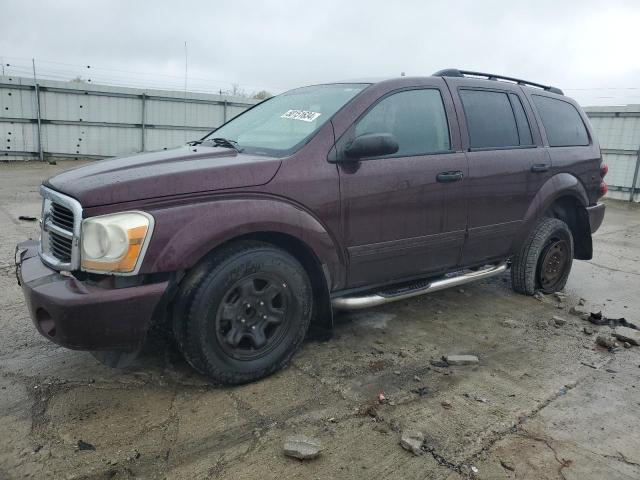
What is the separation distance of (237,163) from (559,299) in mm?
3551

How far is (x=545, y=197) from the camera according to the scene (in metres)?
4.48

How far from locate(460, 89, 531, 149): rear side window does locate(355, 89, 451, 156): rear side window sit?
301mm

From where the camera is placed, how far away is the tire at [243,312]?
106 inches

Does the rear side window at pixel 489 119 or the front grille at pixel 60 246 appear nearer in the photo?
the front grille at pixel 60 246

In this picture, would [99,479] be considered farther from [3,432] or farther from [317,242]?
[317,242]

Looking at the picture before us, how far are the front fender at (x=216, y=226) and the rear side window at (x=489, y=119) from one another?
1.67 meters

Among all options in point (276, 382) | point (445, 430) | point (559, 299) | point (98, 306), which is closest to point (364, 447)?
point (445, 430)

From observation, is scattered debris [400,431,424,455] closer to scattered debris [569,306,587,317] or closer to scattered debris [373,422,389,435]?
scattered debris [373,422,389,435]

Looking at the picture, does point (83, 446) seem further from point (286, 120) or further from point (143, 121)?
point (143, 121)

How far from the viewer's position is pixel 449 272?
13.3 feet

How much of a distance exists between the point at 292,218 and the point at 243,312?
608mm

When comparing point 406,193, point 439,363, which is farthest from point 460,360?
point 406,193

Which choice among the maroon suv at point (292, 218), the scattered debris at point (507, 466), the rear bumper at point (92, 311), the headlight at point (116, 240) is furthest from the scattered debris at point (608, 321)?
the headlight at point (116, 240)

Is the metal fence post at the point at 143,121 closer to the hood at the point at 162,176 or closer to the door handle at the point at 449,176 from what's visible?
the hood at the point at 162,176
